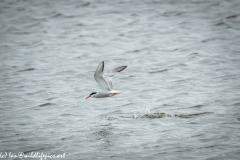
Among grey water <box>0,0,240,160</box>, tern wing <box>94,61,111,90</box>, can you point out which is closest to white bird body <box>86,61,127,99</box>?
tern wing <box>94,61,111,90</box>

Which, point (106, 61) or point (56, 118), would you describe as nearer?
point (56, 118)

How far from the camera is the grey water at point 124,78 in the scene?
36.6 ft

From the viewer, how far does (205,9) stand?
2848 centimetres

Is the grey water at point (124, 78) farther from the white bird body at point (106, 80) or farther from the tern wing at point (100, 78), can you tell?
the tern wing at point (100, 78)

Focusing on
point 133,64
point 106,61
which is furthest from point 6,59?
point 133,64

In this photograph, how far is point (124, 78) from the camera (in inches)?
701

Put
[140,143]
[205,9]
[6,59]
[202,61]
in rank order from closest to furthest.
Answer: [140,143] < [202,61] < [6,59] < [205,9]

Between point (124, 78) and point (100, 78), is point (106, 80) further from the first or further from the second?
point (124, 78)

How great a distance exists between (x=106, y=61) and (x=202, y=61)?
4.87 metres

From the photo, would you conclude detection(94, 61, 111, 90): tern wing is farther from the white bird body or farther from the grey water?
the grey water

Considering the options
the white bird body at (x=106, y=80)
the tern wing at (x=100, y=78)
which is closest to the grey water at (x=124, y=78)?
the white bird body at (x=106, y=80)

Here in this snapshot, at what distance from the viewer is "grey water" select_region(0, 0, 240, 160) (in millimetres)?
11156

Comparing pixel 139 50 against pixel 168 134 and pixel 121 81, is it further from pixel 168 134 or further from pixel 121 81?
pixel 168 134

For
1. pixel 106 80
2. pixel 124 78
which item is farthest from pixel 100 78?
pixel 124 78
